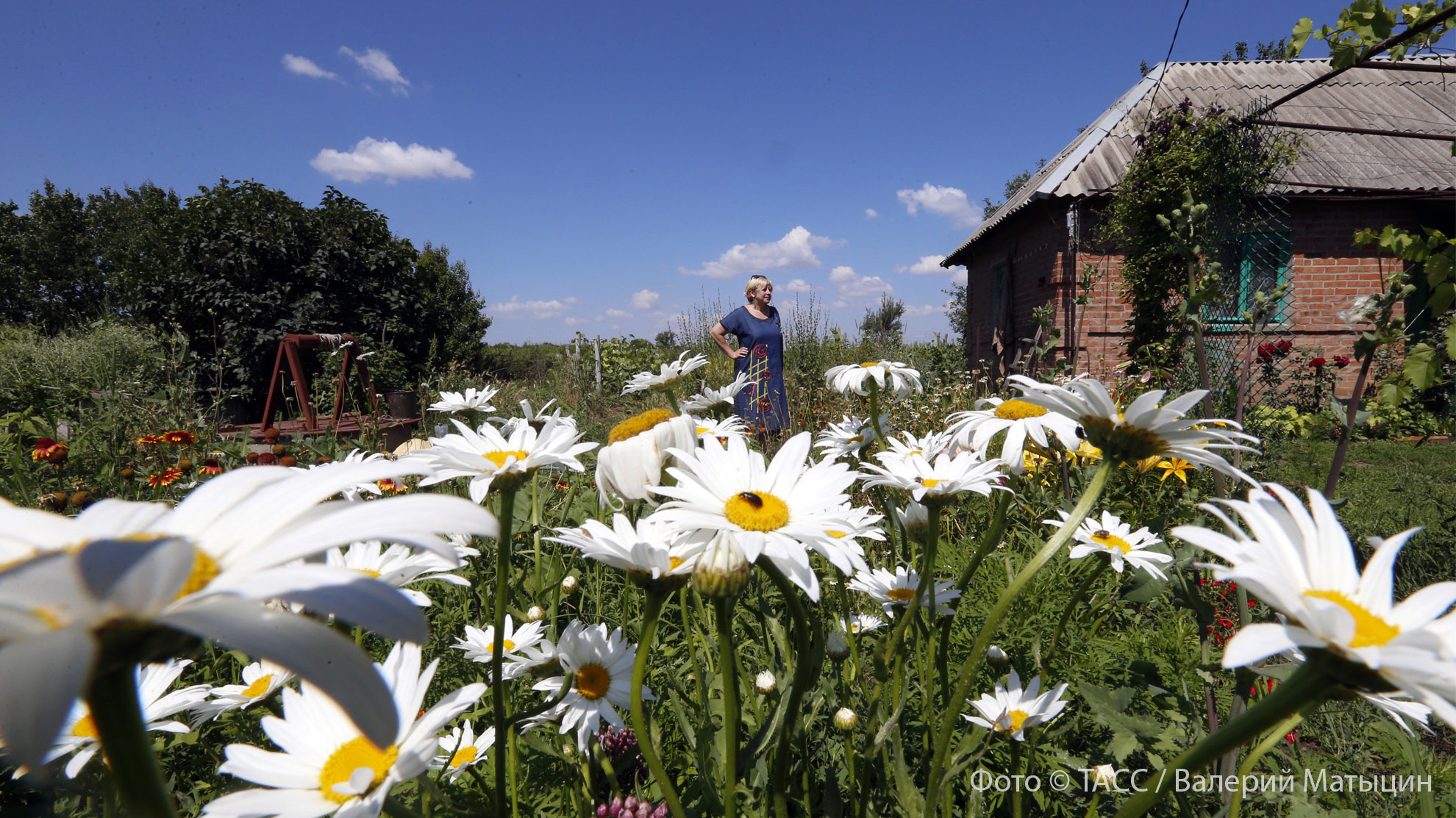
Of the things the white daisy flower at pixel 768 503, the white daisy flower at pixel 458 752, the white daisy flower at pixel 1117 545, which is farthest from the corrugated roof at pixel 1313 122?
the white daisy flower at pixel 458 752

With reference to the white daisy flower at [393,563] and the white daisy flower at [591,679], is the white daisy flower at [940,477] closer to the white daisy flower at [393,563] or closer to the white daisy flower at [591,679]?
the white daisy flower at [591,679]

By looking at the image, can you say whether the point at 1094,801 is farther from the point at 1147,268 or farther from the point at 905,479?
the point at 1147,268

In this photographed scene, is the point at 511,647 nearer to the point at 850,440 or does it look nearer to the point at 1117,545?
the point at 850,440

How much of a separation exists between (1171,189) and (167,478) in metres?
7.82

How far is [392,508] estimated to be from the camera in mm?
395

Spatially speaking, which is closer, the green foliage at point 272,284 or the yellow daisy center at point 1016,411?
the yellow daisy center at point 1016,411

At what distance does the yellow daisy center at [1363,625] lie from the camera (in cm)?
46

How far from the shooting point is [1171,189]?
5.98 metres

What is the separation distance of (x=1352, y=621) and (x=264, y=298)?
1210cm

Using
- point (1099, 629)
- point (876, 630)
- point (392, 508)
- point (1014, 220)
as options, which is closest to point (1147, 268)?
point (1014, 220)

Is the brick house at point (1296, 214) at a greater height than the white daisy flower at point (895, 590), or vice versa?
the brick house at point (1296, 214)

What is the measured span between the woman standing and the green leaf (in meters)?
3.56

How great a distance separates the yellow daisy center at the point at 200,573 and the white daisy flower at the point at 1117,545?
1113 millimetres

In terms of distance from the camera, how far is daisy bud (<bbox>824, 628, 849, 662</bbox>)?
1.12m
